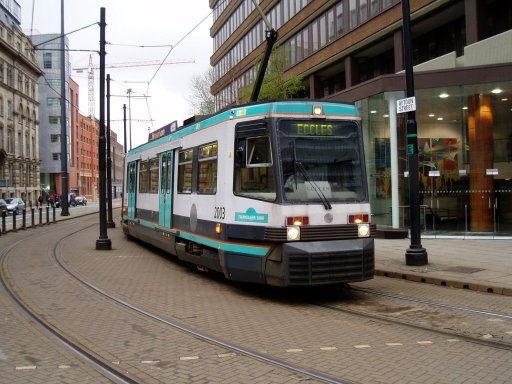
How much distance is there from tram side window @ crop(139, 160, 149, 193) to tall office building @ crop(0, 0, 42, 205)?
46930 millimetres

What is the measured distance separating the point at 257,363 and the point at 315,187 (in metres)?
3.68

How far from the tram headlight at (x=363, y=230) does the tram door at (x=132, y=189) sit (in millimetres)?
9807

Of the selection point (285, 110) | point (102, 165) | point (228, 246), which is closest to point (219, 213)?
point (228, 246)

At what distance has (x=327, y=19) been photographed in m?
31.9

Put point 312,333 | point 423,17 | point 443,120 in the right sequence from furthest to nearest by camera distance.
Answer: point 423,17
point 443,120
point 312,333

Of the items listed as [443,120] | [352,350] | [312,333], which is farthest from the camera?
[443,120]

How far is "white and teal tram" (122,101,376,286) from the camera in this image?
26.6 ft

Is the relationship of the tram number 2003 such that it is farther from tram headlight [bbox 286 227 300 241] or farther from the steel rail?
the steel rail

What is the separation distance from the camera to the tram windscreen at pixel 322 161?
836 centimetres

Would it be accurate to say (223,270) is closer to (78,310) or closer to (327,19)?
(78,310)

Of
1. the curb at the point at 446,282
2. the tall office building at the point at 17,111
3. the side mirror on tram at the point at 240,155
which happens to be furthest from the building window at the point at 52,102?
the side mirror on tram at the point at 240,155

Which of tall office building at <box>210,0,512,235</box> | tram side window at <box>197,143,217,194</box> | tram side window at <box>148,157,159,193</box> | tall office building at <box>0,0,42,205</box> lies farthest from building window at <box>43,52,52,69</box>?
tram side window at <box>197,143,217,194</box>

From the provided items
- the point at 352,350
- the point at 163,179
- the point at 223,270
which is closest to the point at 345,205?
the point at 223,270

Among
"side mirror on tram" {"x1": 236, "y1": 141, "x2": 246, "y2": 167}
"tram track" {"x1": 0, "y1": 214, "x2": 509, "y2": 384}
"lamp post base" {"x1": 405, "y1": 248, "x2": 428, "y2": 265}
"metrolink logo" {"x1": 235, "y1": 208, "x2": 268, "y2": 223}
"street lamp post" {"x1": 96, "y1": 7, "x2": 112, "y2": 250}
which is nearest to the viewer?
"tram track" {"x1": 0, "y1": 214, "x2": 509, "y2": 384}
